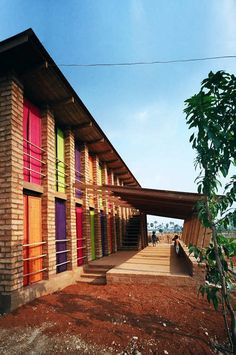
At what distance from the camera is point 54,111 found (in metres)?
8.00

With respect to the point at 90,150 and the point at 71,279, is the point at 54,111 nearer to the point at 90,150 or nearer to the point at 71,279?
the point at 90,150

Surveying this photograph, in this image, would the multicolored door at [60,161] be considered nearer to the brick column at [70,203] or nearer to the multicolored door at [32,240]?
the brick column at [70,203]

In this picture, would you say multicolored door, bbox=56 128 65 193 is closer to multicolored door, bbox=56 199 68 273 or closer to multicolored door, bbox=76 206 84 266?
multicolored door, bbox=56 199 68 273

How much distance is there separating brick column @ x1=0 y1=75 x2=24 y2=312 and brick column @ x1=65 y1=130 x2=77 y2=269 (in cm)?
285

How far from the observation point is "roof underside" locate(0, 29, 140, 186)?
5.18 metres

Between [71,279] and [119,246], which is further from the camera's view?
[119,246]


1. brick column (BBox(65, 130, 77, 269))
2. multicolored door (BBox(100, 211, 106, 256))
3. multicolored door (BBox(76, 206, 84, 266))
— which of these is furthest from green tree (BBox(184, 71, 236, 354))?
multicolored door (BBox(100, 211, 106, 256))

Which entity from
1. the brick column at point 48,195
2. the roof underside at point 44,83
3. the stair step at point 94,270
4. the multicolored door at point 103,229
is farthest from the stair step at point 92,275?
the roof underside at point 44,83

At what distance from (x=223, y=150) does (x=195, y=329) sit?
331 cm

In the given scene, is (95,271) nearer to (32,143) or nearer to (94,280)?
(94,280)

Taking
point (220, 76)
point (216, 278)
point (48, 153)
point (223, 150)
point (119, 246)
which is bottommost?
point (119, 246)

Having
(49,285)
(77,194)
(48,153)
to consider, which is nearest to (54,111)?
(48,153)

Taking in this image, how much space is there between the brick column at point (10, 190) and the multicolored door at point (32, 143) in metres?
0.67

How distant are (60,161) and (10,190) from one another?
2877 millimetres
